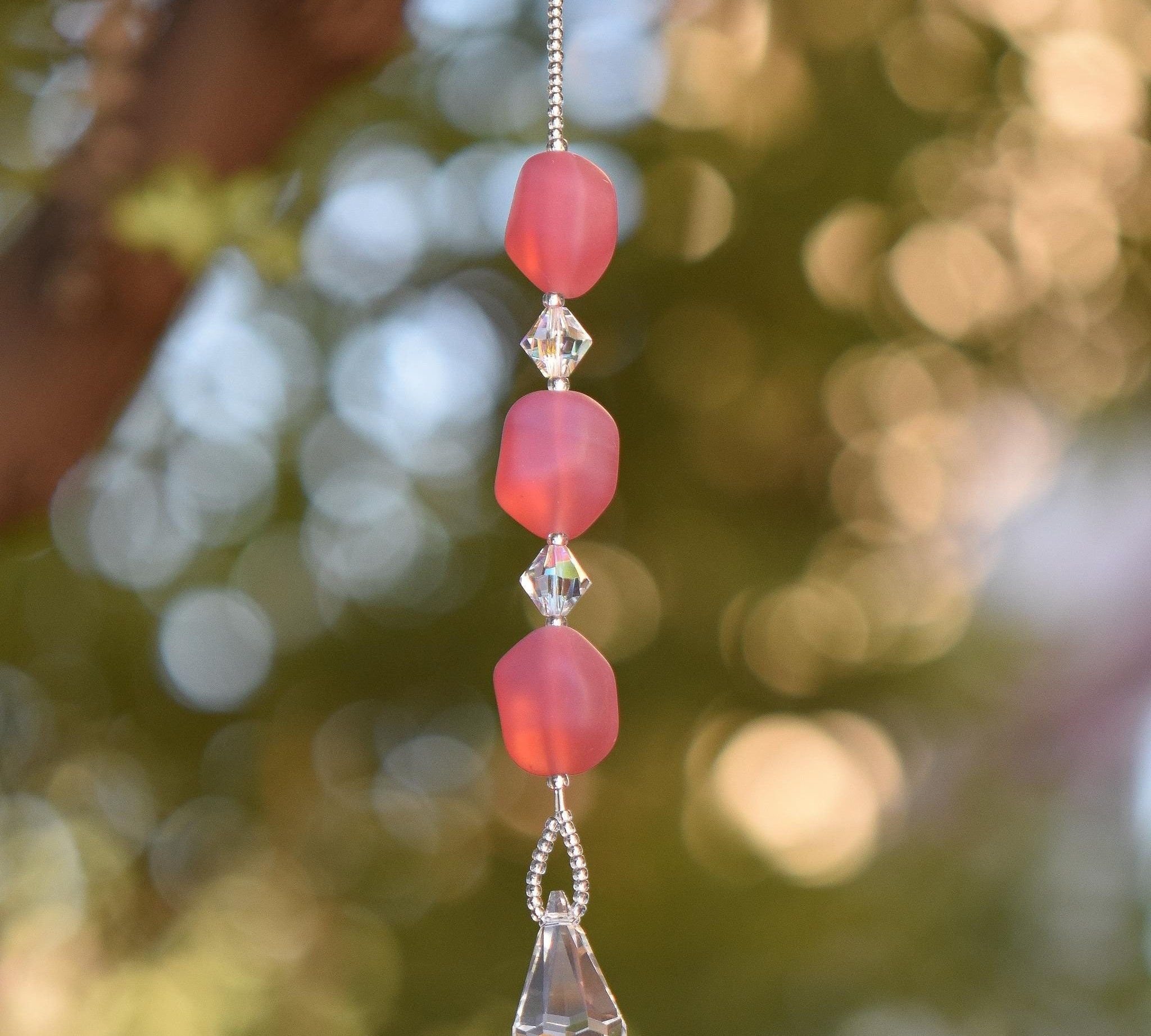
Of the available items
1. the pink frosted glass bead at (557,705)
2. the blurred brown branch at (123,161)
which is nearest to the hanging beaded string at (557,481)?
the pink frosted glass bead at (557,705)

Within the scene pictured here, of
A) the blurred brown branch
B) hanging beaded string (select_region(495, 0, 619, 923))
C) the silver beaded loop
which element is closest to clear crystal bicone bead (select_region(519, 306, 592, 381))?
hanging beaded string (select_region(495, 0, 619, 923))

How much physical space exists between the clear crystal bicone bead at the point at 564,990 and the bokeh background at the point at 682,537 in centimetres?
36

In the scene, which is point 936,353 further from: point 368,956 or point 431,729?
point 368,956

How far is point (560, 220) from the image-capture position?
0.39 m

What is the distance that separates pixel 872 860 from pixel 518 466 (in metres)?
0.52

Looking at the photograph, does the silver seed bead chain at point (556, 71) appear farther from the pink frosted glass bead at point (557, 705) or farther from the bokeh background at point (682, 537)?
the bokeh background at point (682, 537)

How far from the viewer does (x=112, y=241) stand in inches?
22.6

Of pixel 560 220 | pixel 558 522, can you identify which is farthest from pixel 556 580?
pixel 560 220

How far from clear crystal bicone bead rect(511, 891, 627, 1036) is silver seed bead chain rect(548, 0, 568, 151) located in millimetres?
261

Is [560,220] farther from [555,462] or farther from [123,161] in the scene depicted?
[123,161]

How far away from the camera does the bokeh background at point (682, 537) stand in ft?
2.47

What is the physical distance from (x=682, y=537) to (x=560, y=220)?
1.38 ft

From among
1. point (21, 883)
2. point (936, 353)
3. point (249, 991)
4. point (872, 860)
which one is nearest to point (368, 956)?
point (249, 991)

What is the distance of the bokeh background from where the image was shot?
29.6 inches
